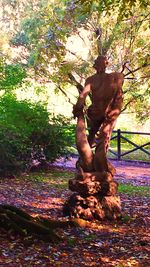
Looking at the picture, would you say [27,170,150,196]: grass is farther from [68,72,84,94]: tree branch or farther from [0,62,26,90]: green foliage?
[68,72,84,94]: tree branch

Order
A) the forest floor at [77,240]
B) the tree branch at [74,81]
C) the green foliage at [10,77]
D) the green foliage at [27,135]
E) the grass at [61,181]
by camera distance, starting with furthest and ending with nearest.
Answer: the tree branch at [74,81]
the green foliage at [10,77]
the green foliage at [27,135]
the grass at [61,181]
the forest floor at [77,240]

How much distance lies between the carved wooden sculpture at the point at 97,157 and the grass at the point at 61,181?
351 centimetres

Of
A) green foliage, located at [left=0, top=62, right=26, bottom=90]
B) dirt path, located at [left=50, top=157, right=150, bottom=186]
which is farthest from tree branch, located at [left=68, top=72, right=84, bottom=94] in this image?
green foliage, located at [left=0, top=62, right=26, bottom=90]

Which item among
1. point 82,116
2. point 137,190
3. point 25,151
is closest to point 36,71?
point 25,151

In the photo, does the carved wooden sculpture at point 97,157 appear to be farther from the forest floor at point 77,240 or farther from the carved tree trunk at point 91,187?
the forest floor at point 77,240

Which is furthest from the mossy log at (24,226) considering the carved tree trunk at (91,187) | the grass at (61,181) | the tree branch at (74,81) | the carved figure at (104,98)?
the tree branch at (74,81)

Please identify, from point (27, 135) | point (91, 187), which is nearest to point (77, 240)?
point (91, 187)

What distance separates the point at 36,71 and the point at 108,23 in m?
4.75

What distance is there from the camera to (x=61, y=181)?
12539mm

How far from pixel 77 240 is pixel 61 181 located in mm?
6130

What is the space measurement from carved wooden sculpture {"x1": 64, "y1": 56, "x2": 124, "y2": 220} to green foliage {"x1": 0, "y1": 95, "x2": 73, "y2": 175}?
4368mm

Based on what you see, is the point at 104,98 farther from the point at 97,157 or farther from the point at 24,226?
the point at 24,226

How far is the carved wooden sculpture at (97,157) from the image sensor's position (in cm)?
754

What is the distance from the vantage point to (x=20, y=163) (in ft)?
41.0
